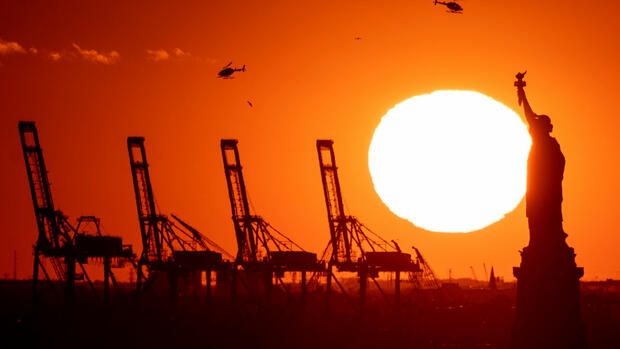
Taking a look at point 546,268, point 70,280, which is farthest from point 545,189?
point 70,280

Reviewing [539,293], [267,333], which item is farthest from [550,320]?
[267,333]

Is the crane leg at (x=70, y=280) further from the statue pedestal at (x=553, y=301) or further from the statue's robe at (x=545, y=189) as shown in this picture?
the statue's robe at (x=545, y=189)

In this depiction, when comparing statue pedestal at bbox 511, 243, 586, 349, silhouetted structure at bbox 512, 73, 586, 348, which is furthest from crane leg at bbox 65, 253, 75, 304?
statue pedestal at bbox 511, 243, 586, 349

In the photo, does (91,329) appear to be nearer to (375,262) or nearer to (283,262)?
(283,262)

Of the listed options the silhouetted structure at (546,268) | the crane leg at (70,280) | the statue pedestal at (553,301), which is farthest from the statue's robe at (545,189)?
the crane leg at (70,280)

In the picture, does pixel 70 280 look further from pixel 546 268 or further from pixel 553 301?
pixel 553 301

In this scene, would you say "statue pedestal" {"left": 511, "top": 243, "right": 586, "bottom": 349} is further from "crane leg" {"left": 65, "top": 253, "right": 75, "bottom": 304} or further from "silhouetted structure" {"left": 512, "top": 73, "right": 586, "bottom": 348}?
"crane leg" {"left": 65, "top": 253, "right": 75, "bottom": 304}

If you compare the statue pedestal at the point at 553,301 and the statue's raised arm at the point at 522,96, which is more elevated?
the statue's raised arm at the point at 522,96
